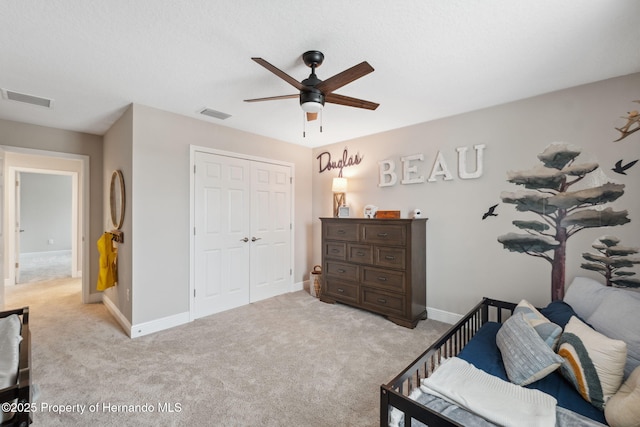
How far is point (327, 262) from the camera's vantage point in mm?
3910

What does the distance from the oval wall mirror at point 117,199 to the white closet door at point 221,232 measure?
767 mm

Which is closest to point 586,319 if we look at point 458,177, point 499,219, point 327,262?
point 499,219

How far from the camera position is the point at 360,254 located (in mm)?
3533

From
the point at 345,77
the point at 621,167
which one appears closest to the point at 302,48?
the point at 345,77

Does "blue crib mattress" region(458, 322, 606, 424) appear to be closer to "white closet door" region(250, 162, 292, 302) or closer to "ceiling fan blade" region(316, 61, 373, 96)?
"ceiling fan blade" region(316, 61, 373, 96)

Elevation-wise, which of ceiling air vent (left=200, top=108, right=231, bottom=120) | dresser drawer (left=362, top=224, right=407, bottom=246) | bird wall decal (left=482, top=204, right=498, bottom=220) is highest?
ceiling air vent (left=200, top=108, right=231, bottom=120)

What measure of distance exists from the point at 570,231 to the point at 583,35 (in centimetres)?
161

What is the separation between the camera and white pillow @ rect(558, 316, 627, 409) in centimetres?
129

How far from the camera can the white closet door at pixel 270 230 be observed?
395 cm

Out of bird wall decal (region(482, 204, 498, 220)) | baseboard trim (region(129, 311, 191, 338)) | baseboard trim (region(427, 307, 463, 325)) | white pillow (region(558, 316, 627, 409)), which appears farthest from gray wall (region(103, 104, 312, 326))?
white pillow (region(558, 316, 627, 409))

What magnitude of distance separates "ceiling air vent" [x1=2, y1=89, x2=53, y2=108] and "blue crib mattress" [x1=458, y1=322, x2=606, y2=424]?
4367 mm

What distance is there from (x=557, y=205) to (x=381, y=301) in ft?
6.63

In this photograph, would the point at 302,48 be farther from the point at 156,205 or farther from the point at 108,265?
the point at 108,265

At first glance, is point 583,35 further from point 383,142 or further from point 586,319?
point 383,142
